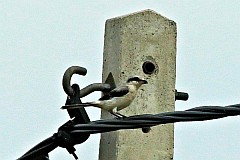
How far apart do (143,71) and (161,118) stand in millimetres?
977

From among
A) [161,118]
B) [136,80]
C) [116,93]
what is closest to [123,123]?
[161,118]

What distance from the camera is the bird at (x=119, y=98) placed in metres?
13.3

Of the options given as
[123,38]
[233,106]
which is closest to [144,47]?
[123,38]

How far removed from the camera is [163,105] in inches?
533

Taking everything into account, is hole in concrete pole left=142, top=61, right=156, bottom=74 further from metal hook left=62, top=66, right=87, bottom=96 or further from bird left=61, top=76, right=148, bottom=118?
metal hook left=62, top=66, right=87, bottom=96

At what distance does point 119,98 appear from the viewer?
13.6 meters

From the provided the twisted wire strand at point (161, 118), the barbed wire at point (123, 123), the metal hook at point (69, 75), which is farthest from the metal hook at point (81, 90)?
the twisted wire strand at point (161, 118)

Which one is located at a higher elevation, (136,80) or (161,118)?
(136,80)

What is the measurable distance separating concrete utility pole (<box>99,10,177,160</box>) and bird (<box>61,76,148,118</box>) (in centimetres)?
5

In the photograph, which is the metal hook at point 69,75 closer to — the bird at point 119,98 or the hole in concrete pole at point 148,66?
the bird at point 119,98

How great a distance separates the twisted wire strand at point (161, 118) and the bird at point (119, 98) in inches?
18.8

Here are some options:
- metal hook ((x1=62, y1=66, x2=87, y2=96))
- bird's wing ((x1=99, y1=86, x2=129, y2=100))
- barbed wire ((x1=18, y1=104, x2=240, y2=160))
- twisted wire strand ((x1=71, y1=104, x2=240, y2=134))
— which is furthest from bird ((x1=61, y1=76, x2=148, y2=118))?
twisted wire strand ((x1=71, y1=104, x2=240, y2=134))

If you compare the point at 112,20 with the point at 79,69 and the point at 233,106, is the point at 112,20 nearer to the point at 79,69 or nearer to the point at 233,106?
the point at 79,69

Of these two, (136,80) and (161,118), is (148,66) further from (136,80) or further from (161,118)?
(161,118)
